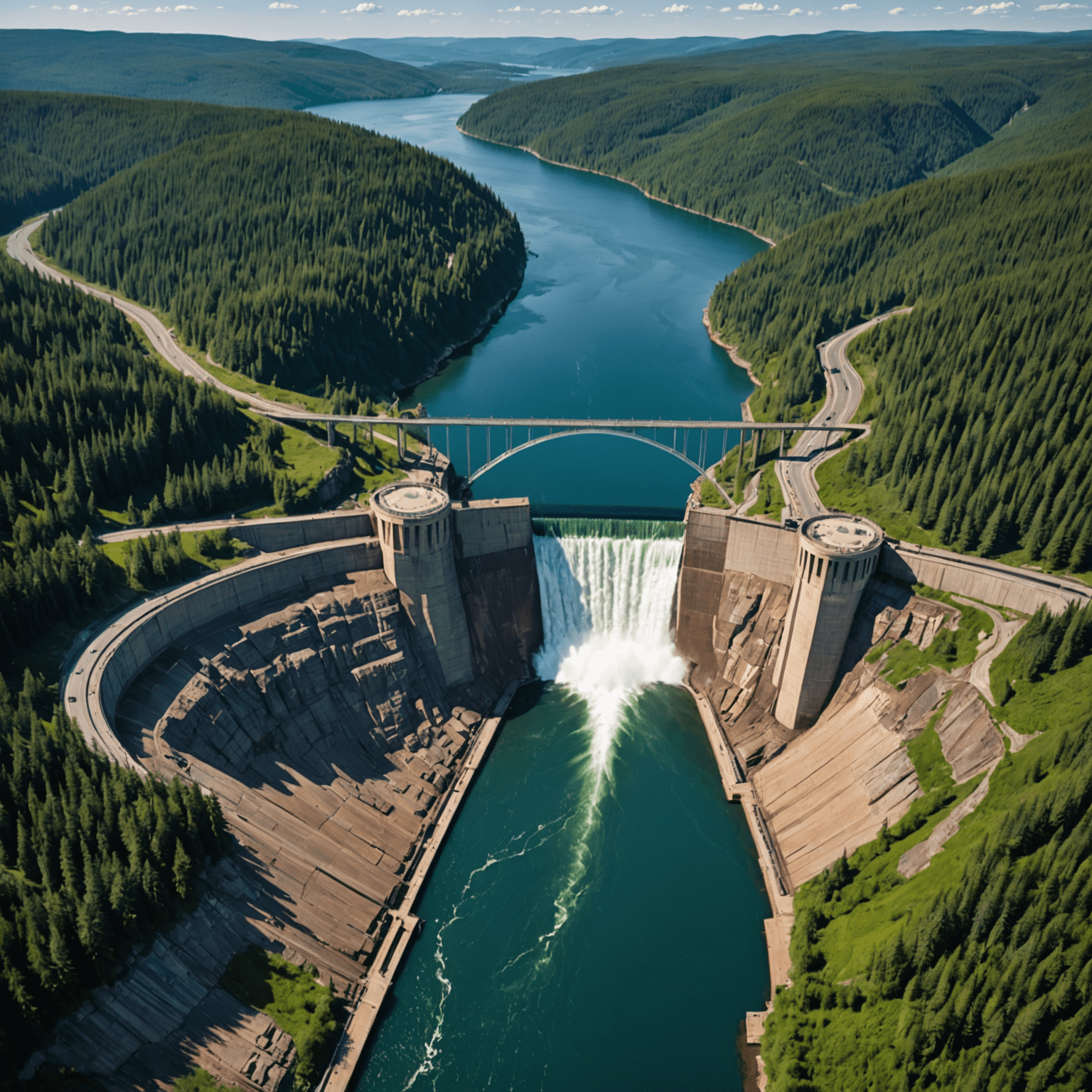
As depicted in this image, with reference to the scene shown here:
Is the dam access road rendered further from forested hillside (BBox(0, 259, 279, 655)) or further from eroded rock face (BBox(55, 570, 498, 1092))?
eroded rock face (BBox(55, 570, 498, 1092))

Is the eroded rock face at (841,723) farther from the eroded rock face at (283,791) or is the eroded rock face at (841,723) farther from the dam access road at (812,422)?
the eroded rock face at (283,791)

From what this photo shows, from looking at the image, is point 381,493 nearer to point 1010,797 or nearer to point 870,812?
point 870,812

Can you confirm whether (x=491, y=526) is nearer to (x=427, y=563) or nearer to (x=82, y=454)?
(x=427, y=563)

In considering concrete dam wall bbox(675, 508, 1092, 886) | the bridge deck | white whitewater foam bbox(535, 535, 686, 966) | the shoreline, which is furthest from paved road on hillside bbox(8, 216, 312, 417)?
the shoreline

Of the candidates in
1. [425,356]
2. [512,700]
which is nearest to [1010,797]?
[512,700]

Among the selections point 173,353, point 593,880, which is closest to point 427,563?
point 593,880

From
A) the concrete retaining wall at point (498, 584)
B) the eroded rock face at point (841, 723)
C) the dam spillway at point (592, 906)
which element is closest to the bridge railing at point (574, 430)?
the concrete retaining wall at point (498, 584)

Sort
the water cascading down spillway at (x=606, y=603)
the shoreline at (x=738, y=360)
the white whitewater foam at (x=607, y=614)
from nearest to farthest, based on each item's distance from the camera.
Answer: the white whitewater foam at (x=607, y=614), the water cascading down spillway at (x=606, y=603), the shoreline at (x=738, y=360)
